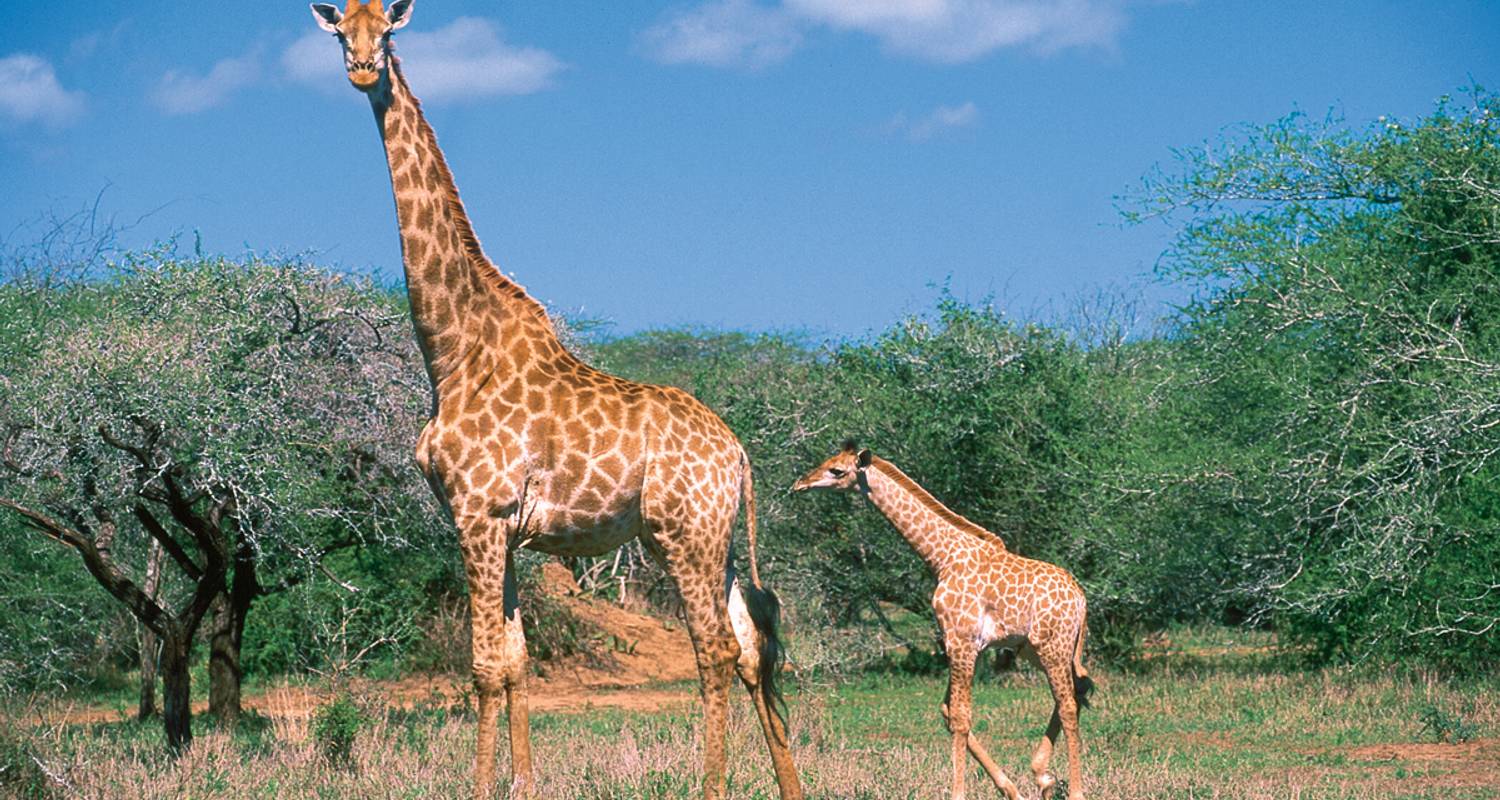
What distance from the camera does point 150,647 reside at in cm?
1627

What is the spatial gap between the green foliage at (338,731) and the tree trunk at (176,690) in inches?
66.0

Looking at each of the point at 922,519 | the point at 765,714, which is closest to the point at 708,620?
the point at 765,714

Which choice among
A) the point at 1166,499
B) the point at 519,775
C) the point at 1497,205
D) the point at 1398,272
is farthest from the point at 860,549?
the point at 519,775

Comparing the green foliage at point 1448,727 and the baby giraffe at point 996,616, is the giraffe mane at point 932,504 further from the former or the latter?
the green foliage at point 1448,727

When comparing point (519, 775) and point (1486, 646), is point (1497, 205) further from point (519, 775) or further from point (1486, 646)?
point (519, 775)

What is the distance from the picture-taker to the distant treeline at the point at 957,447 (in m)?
11.0

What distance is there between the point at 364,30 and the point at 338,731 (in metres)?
4.45

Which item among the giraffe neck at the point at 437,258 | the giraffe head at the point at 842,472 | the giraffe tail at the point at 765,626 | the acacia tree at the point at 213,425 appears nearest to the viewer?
the giraffe neck at the point at 437,258

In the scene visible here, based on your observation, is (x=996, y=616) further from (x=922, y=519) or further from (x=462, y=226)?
(x=462, y=226)

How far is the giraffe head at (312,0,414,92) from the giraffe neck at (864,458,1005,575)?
14.7 feet

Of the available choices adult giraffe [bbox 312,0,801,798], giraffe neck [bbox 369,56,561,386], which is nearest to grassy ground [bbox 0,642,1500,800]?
adult giraffe [bbox 312,0,801,798]

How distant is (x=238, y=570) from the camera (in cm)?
1235

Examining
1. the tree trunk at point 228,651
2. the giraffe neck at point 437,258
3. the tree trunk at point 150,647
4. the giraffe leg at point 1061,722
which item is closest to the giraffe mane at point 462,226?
the giraffe neck at point 437,258

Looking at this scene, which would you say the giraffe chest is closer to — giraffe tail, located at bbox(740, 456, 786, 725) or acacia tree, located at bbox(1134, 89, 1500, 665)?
giraffe tail, located at bbox(740, 456, 786, 725)
